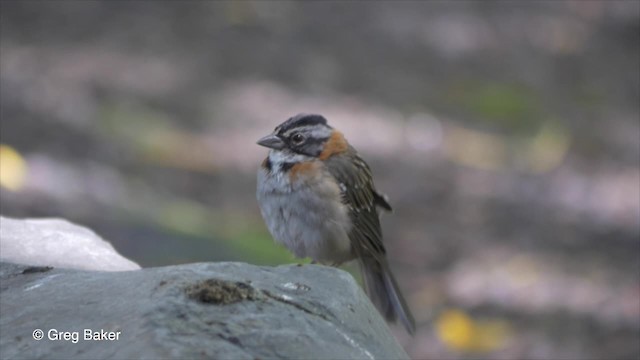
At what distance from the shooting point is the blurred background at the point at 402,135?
377 inches

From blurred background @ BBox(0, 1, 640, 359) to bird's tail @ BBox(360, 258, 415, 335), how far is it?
1748mm

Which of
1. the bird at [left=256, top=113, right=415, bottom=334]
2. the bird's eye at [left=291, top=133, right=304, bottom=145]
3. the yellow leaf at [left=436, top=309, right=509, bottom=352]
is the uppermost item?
the bird's eye at [left=291, top=133, right=304, bottom=145]

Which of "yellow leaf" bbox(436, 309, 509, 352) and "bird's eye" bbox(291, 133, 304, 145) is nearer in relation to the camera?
"bird's eye" bbox(291, 133, 304, 145)

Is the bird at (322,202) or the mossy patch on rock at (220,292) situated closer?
the mossy patch on rock at (220,292)

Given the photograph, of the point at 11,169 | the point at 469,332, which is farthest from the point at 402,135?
the point at 11,169

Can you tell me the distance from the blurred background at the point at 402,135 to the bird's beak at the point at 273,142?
8.35 ft

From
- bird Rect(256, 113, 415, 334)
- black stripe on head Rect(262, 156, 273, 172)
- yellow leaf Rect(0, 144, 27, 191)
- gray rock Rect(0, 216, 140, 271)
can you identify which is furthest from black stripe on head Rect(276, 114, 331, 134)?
yellow leaf Rect(0, 144, 27, 191)

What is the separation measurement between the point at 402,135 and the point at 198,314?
8.44 metres

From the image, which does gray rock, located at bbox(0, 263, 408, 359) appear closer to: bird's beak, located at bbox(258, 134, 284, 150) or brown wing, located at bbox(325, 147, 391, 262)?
bird's beak, located at bbox(258, 134, 284, 150)

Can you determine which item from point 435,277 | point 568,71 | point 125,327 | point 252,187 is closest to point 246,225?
point 252,187

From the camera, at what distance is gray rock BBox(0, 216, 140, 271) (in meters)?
5.51

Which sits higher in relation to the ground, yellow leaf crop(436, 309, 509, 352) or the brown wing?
the brown wing

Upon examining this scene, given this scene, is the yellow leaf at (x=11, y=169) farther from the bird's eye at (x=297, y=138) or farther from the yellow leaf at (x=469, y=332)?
the bird's eye at (x=297, y=138)

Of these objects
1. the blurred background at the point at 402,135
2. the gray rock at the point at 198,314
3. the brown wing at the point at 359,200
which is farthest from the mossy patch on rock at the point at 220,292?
A: the blurred background at the point at 402,135
